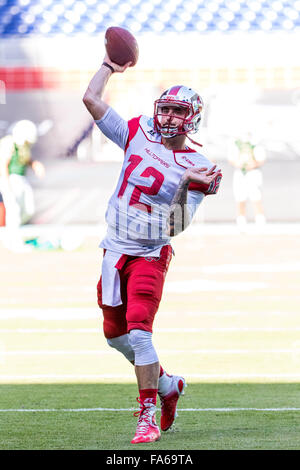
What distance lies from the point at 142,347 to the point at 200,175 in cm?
92

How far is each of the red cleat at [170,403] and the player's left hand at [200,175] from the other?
113 cm

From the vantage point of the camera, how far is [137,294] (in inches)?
201

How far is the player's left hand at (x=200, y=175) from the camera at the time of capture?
504cm

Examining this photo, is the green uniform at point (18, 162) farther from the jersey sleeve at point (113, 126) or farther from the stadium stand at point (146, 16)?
the jersey sleeve at point (113, 126)

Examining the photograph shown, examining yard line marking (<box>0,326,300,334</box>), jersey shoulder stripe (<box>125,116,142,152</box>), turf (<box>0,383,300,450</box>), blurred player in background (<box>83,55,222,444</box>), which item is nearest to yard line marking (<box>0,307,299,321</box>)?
yard line marking (<box>0,326,300,334</box>)

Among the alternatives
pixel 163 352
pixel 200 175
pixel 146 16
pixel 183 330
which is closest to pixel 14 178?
pixel 146 16

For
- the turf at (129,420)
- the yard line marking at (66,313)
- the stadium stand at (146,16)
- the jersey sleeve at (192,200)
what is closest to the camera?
the turf at (129,420)

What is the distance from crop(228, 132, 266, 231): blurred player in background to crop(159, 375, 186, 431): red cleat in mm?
14078

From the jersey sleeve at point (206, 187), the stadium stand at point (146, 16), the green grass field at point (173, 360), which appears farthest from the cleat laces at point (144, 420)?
the stadium stand at point (146, 16)

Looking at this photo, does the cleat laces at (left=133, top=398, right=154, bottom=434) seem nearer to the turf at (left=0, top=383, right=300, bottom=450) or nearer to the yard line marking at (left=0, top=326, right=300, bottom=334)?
the turf at (left=0, top=383, right=300, bottom=450)

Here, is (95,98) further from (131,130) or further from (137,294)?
(137,294)

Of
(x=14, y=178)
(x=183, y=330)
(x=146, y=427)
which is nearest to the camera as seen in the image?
(x=146, y=427)

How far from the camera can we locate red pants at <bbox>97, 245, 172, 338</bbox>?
504 cm

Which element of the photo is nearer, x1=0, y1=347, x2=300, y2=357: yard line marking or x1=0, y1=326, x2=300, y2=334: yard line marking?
x1=0, y1=347, x2=300, y2=357: yard line marking
